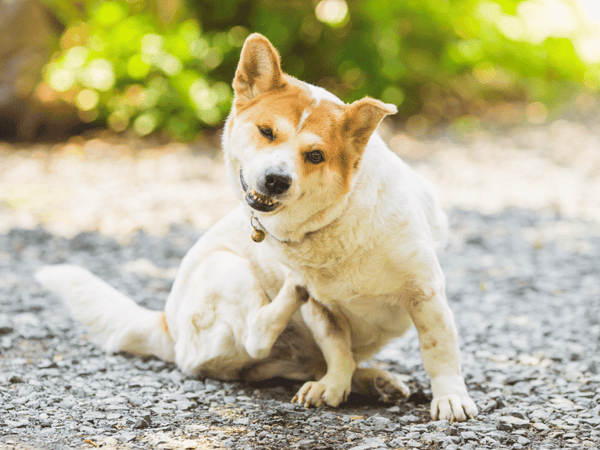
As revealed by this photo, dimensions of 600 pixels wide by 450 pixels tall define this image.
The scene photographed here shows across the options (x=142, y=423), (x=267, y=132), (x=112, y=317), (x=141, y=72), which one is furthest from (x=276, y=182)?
(x=141, y=72)

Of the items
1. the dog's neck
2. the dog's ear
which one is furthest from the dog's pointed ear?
the dog's ear

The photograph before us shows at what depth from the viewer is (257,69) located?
2.71 meters

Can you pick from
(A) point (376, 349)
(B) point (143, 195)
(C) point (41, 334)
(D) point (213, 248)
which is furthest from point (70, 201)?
(A) point (376, 349)

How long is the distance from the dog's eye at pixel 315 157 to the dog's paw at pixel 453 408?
1.11 m

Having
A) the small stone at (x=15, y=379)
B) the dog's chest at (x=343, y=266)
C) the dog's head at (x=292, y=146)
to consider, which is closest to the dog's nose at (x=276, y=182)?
the dog's head at (x=292, y=146)

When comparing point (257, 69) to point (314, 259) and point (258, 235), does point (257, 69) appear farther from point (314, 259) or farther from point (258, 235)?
point (314, 259)

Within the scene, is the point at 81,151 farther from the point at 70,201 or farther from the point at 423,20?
the point at 423,20

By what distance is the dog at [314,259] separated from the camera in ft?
8.32

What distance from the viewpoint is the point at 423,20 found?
9.52 m

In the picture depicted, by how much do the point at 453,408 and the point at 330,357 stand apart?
0.60m

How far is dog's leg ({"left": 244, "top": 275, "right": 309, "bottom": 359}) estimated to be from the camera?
284cm

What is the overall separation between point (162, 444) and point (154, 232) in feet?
12.8

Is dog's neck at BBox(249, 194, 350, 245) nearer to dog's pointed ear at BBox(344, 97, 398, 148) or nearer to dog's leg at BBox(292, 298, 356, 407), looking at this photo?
dog's pointed ear at BBox(344, 97, 398, 148)

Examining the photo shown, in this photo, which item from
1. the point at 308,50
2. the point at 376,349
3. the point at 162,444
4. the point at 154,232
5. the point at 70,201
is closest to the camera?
the point at 162,444
